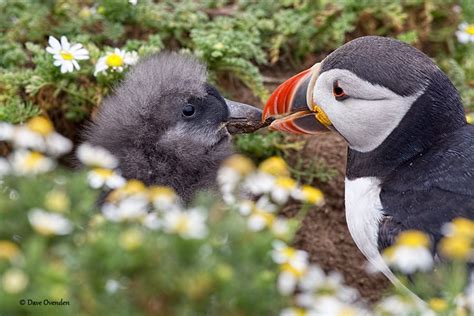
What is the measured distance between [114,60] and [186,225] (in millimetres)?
2485

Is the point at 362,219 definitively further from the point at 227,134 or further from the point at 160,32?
the point at 160,32

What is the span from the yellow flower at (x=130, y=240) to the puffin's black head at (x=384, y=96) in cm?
176

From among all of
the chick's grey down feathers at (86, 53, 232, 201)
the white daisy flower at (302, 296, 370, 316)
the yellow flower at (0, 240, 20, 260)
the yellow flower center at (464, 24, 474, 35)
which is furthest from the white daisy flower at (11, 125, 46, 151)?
the yellow flower center at (464, 24, 474, 35)

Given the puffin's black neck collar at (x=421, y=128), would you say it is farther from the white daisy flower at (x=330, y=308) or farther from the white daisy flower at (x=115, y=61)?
the white daisy flower at (x=330, y=308)

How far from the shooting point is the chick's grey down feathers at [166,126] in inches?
146

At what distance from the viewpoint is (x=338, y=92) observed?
3660 mm

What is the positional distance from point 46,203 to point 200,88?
6.44ft

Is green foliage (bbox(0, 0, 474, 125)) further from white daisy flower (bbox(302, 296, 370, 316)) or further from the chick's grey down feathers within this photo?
white daisy flower (bbox(302, 296, 370, 316))

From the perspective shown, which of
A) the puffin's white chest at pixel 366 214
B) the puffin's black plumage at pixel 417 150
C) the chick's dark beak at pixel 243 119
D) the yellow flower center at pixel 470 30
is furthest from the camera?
the yellow flower center at pixel 470 30

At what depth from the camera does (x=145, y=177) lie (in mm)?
3670

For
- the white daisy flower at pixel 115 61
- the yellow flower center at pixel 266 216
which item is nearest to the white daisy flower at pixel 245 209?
the yellow flower center at pixel 266 216

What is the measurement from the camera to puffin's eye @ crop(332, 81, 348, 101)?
3629 mm

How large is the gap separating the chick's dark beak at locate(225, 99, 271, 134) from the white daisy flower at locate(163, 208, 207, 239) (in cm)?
199

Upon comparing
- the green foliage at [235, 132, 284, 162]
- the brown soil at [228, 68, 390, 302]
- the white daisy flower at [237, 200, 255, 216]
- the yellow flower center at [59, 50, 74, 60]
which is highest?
the white daisy flower at [237, 200, 255, 216]
